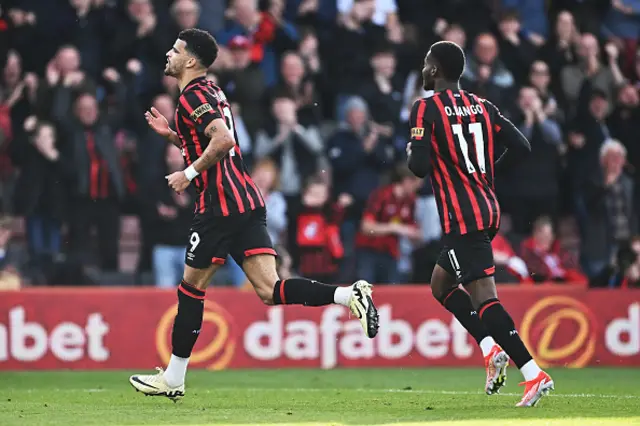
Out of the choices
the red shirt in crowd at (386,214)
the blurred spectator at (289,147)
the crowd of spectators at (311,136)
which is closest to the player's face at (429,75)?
the crowd of spectators at (311,136)

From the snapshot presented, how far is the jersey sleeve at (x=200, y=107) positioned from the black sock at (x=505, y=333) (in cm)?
207

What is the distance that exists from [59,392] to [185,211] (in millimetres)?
4045

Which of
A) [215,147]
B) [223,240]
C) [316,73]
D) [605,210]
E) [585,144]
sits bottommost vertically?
[223,240]

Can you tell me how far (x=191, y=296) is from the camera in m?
8.12

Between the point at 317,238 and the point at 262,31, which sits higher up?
the point at 262,31

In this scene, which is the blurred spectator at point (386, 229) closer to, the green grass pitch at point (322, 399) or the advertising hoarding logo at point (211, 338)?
the green grass pitch at point (322, 399)

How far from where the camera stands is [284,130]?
1408 centimetres

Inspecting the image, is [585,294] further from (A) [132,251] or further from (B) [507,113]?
(A) [132,251]

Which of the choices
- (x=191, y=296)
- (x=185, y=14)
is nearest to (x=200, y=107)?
(x=191, y=296)

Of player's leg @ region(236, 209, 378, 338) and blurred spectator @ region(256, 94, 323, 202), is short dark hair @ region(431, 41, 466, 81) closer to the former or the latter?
player's leg @ region(236, 209, 378, 338)

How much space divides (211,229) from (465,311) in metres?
1.73

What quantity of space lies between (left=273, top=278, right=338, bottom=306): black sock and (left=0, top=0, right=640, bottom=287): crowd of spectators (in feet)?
17.4

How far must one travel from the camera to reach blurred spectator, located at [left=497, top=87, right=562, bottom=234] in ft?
47.5

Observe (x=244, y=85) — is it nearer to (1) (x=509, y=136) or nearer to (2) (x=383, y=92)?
(2) (x=383, y=92)
